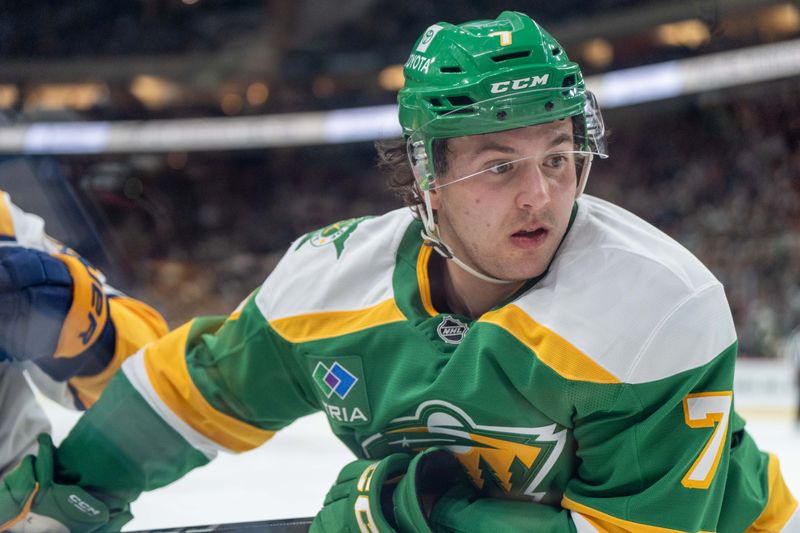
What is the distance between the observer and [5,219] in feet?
5.21

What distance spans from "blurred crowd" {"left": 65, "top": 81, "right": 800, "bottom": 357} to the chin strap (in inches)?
37.0

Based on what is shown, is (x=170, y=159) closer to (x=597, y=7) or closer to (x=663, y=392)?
(x=663, y=392)

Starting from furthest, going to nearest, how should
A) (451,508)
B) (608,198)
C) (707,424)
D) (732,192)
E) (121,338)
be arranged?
(732,192) < (608,198) < (121,338) < (451,508) < (707,424)

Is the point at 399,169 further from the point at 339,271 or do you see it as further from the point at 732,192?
the point at 732,192

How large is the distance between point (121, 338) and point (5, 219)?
1.14 ft

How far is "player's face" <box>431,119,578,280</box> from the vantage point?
3.94ft

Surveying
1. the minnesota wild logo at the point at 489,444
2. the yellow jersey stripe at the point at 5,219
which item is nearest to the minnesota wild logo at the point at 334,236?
the minnesota wild logo at the point at 489,444

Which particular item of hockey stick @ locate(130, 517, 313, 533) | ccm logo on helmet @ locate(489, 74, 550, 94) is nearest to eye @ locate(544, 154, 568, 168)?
ccm logo on helmet @ locate(489, 74, 550, 94)

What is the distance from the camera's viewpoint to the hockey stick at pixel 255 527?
140 cm

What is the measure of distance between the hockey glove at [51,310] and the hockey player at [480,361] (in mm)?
180

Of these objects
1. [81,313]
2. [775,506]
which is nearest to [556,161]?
[775,506]

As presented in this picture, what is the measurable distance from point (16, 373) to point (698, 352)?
132 cm

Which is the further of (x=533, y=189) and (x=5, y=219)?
(x=5, y=219)

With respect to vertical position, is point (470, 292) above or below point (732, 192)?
above
